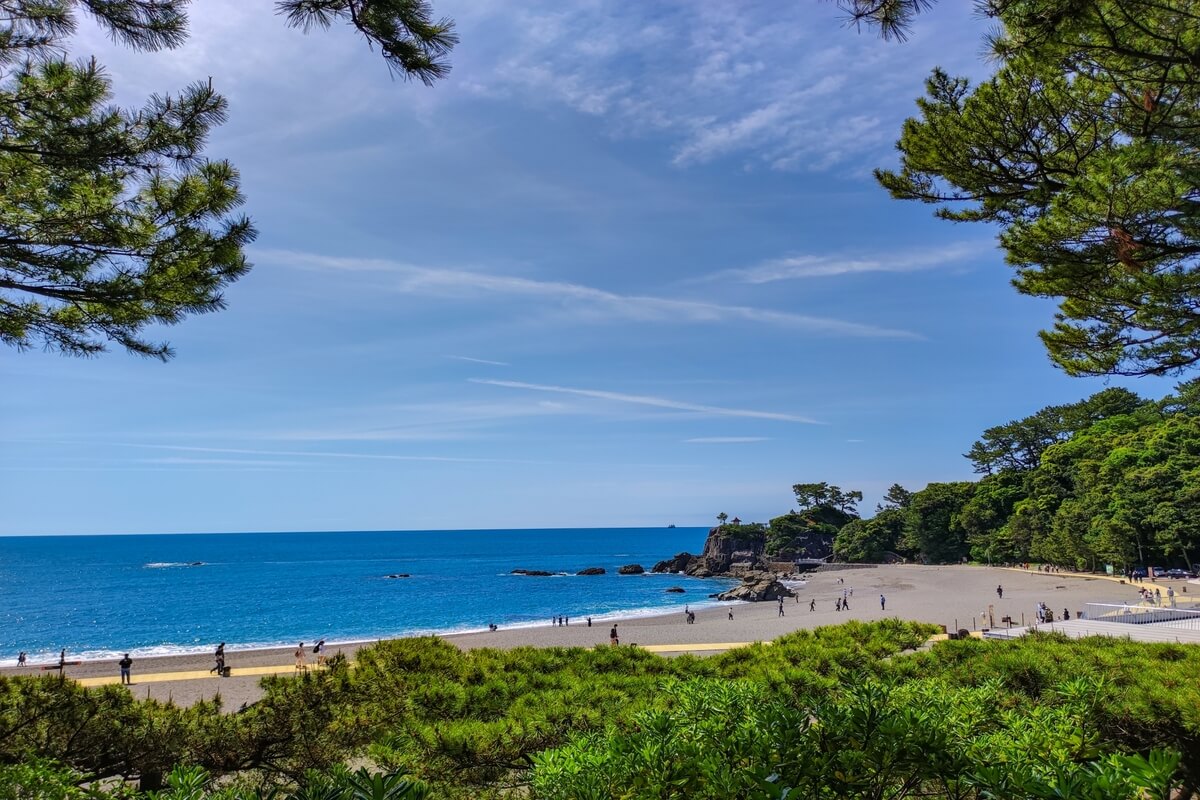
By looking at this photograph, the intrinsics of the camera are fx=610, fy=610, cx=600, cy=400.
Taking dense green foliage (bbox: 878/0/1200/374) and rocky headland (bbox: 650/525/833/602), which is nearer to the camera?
dense green foliage (bbox: 878/0/1200/374)

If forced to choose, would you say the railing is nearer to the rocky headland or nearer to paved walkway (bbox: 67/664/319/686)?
paved walkway (bbox: 67/664/319/686)

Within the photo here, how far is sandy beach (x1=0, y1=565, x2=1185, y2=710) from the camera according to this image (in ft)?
68.7

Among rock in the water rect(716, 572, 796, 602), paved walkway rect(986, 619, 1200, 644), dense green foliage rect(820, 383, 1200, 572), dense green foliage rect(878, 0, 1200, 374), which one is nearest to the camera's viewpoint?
dense green foliage rect(878, 0, 1200, 374)

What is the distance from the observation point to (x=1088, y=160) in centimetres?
690

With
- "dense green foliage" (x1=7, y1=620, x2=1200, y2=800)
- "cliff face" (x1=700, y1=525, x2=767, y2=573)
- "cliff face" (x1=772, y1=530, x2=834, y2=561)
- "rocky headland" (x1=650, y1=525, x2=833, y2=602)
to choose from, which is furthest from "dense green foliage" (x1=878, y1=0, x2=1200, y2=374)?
"cliff face" (x1=772, y1=530, x2=834, y2=561)

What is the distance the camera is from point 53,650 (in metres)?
35.6

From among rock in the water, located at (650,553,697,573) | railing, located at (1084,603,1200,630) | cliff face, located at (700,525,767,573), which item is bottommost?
rock in the water, located at (650,553,697,573)

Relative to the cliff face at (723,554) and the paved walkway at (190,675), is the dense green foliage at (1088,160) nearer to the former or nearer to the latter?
the paved walkway at (190,675)

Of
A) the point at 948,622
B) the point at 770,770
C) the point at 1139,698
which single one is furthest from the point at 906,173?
the point at 948,622

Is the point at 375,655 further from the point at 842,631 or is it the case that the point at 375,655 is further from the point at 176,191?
the point at 842,631

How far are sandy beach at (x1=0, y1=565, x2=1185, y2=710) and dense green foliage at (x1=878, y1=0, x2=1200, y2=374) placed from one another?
17542mm

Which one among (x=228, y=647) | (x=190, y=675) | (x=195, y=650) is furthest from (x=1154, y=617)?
(x=195, y=650)

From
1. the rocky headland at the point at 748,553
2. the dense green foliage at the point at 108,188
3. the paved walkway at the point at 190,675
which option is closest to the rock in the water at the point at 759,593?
the rocky headland at the point at 748,553

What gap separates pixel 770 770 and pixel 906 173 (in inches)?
361
